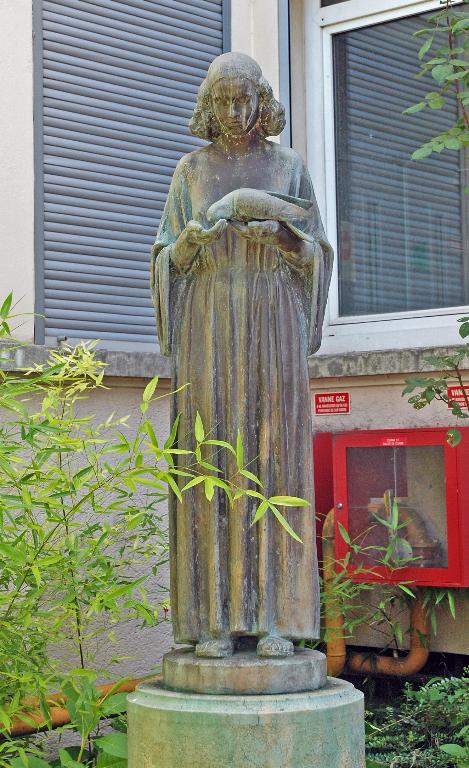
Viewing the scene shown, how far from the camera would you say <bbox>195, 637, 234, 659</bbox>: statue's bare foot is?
3.47m

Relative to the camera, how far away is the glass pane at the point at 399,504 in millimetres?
5715

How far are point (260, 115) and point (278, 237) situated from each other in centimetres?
44

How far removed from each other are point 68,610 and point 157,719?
2.51 ft

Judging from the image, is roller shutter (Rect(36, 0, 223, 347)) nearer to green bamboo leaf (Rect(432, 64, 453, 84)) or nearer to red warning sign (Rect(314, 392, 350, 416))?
red warning sign (Rect(314, 392, 350, 416))

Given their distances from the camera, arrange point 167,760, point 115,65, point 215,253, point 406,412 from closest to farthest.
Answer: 1. point 167,760
2. point 215,253
3. point 115,65
4. point 406,412

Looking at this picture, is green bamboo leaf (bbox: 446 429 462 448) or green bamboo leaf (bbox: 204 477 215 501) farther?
green bamboo leaf (bbox: 446 429 462 448)

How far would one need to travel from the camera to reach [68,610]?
396 centimetres

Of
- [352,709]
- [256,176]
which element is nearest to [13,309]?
[256,176]

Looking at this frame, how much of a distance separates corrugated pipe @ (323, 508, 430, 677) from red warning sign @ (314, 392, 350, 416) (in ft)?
1.94

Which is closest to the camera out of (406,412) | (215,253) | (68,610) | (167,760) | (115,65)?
(167,760)

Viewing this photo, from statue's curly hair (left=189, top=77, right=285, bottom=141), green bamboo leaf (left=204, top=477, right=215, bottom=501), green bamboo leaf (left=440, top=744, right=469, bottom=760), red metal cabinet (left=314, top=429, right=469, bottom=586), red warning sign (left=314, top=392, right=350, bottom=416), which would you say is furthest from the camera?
red warning sign (left=314, top=392, right=350, bottom=416)

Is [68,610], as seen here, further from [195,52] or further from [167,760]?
[195,52]

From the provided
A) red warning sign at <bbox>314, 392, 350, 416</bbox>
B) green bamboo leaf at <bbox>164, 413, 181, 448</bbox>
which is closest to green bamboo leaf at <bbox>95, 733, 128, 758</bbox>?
green bamboo leaf at <bbox>164, 413, 181, 448</bbox>

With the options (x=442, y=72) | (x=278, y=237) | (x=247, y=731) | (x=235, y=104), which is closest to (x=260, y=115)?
(x=235, y=104)
